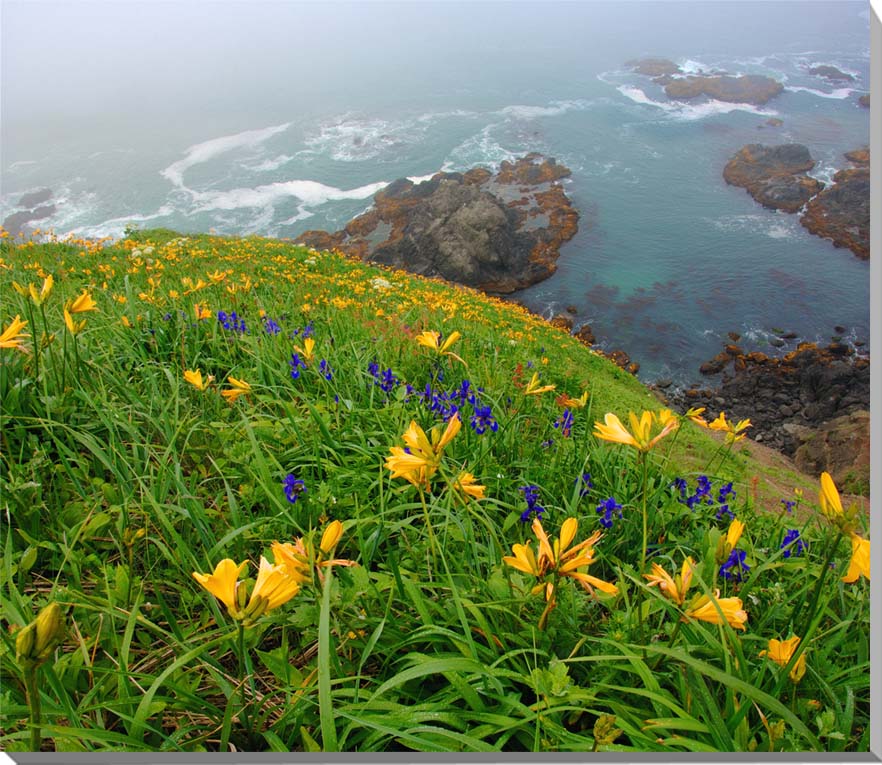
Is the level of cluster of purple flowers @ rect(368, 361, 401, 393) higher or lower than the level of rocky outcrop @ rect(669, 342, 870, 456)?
higher

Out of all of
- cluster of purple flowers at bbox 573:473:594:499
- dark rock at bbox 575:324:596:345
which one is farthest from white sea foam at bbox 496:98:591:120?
cluster of purple flowers at bbox 573:473:594:499

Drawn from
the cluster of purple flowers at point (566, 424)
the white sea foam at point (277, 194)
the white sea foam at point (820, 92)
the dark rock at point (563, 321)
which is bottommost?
the dark rock at point (563, 321)

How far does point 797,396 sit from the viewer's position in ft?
41.2

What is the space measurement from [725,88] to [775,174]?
6.22m

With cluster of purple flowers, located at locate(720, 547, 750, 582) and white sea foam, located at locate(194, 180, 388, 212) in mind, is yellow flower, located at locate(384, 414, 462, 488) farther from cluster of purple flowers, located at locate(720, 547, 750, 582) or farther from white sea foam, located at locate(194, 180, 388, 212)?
white sea foam, located at locate(194, 180, 388, 212)

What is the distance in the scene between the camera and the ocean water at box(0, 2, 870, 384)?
1441 cm

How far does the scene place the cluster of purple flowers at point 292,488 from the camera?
4.87ft

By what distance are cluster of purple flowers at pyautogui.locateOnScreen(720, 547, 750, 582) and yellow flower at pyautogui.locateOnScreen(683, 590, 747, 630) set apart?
1.53 feet

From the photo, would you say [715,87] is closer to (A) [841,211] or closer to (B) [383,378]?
(A) [841,211]

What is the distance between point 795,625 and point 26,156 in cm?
3381

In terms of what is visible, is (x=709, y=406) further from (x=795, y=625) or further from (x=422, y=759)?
(x=422, y=759)

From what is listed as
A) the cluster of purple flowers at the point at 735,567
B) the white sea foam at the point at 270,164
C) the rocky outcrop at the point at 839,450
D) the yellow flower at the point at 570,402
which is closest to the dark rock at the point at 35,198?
the white sea foam at the point at 270,164

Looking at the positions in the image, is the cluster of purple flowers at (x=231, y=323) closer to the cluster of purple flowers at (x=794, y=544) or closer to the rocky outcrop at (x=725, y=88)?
the cluster of purple flowers at (x=794, y=544)

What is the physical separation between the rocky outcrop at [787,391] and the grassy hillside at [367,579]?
11.4 meters
